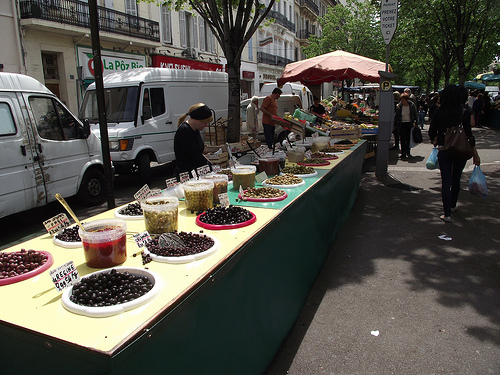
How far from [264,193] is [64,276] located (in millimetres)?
2069

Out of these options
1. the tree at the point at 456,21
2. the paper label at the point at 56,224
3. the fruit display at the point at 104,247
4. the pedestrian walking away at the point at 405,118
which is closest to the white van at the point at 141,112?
the pedestrian walking away at the point at 405,118

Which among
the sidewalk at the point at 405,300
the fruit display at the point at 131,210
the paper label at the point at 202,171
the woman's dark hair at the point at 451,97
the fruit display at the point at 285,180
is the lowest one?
the sidewalk at the point at 405,300

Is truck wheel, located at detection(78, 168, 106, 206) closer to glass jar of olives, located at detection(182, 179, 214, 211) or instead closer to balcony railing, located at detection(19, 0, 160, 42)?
glass jar of olives, located at detection(182, 179, 214, 211)

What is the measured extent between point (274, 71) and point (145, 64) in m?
20.2

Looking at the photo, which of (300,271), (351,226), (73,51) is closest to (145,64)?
(73,51)

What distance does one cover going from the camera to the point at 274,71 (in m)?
38.8

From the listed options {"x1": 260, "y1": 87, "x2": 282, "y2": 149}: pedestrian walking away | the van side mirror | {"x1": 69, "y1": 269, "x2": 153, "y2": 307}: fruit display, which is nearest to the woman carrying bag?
{"x1": 69, "y1": 269, "x2": 153, "y2": 307}: fruit display

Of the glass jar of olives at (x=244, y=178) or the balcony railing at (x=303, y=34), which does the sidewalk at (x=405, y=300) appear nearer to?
the glass jar of olives at (x=244, y=178)

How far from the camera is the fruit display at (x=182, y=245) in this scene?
224cm

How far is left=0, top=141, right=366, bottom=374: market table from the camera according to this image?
5.03 feet

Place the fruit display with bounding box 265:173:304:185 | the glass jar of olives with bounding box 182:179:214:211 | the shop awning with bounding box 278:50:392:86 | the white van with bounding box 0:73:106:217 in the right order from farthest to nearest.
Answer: the shop awning with bounding box 278:50:392:86 < the white van with bounding box 0:73:106:217 < the fruit display with bounding box 265:173:304:185 < the glass jar of olives with bounding box 182:179:214:211

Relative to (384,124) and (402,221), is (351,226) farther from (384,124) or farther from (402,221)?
(384,124)

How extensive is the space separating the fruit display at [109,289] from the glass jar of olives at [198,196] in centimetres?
125

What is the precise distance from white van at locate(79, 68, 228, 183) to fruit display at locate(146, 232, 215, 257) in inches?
280
